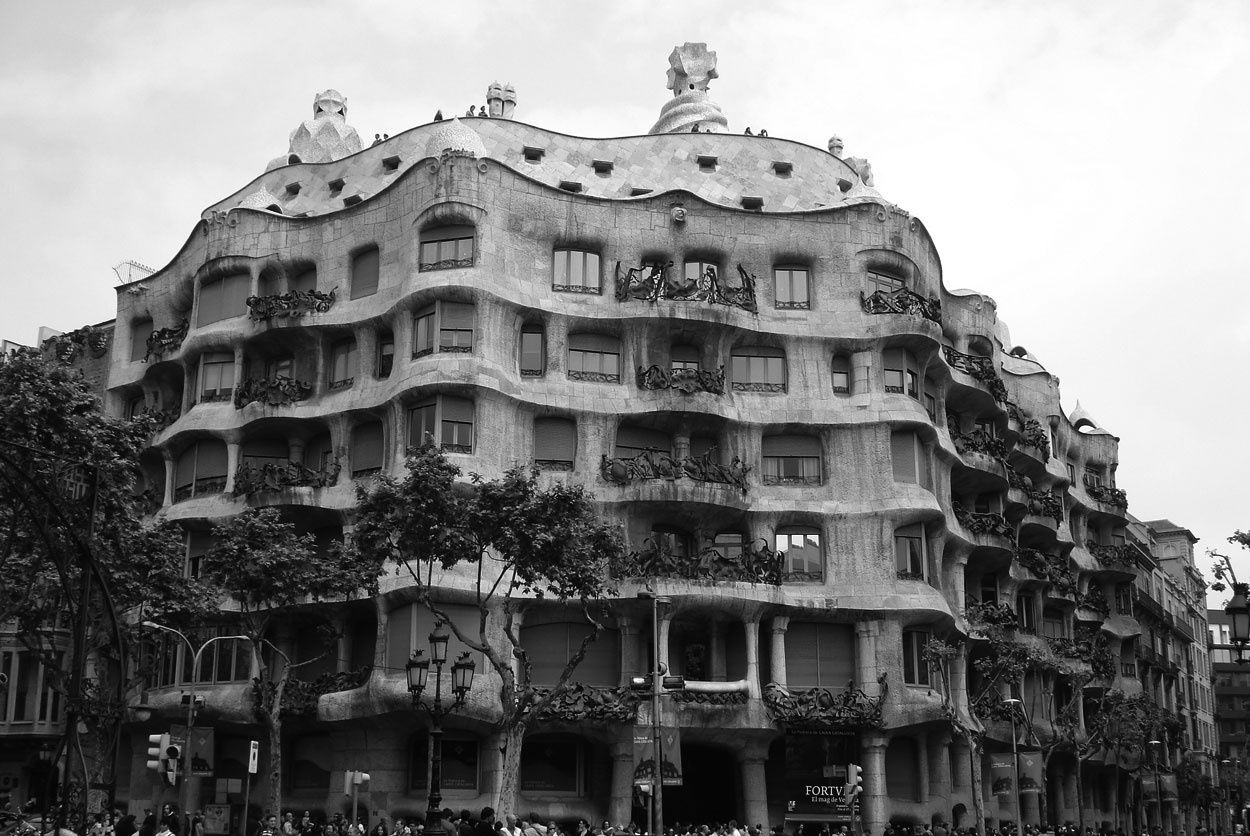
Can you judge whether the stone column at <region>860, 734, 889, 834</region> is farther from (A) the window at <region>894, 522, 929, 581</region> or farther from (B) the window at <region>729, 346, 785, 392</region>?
(B) the window at <region>729, 346, 785, 392</region>

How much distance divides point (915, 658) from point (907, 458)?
7.56m

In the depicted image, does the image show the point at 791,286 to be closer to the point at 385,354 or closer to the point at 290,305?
the point at 385,354

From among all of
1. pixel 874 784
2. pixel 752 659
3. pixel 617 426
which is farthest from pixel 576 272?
pixel 874 784

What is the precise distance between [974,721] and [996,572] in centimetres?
1018

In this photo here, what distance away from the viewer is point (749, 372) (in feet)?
192

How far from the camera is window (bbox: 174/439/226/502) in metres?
58.0

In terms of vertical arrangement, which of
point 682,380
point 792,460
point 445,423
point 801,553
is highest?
point 682,380

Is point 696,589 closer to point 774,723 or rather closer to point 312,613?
point 774,723

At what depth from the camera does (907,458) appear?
57.9 m

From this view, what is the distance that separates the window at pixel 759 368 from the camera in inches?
2297

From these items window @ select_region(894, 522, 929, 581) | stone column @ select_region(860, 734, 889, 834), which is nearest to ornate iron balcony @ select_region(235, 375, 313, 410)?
window @ select_region(894, 522, 929, 581)

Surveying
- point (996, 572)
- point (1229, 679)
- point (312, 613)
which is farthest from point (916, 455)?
point (1229, 679)

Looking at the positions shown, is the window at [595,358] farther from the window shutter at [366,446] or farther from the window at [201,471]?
the window at [201,471]

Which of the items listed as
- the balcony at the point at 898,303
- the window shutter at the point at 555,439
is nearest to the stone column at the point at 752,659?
the window shutter at the point at 555,439
